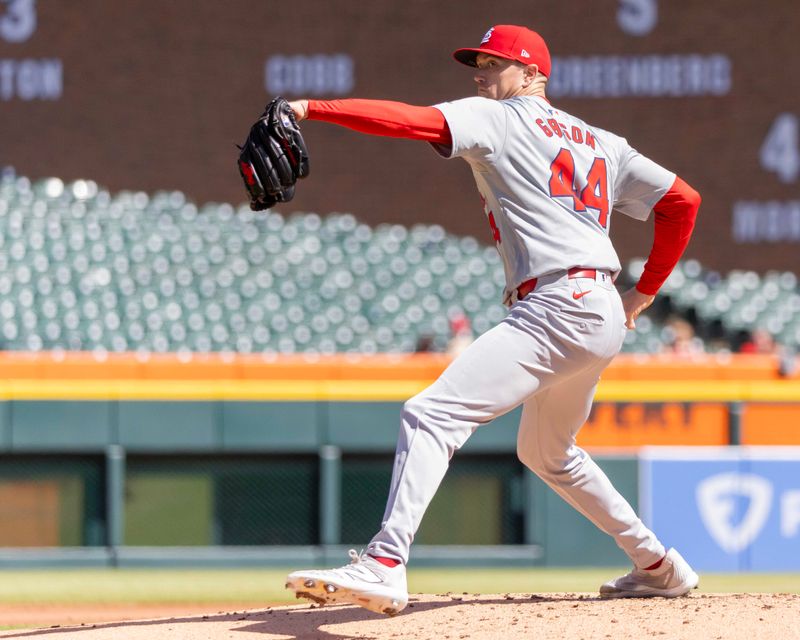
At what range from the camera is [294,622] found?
3584 mm

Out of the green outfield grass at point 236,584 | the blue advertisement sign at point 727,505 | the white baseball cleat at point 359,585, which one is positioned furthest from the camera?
the blue advertisement sign at point 727,505

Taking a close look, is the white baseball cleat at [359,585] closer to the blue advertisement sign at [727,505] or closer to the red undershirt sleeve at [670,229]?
the red undershirt sleeve at [670,229]

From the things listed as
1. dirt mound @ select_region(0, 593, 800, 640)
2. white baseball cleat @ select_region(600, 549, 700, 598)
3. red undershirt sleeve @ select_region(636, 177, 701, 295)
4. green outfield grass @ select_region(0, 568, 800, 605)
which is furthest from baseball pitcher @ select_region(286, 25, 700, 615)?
green outfield grass @ select_region(0, 568, 800, 605)

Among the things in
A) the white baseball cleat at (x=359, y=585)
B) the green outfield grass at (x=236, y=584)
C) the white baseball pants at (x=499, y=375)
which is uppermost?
the white baseball pants at (x=499, y=375)

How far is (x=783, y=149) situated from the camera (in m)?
13.3

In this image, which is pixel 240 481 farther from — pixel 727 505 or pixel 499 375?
pixel 499 375

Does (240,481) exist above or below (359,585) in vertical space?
below

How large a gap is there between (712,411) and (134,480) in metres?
3.62

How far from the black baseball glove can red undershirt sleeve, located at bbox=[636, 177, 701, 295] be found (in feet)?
3.79

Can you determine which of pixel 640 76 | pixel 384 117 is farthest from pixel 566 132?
pixel 640 76

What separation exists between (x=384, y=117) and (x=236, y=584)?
4.30 meters

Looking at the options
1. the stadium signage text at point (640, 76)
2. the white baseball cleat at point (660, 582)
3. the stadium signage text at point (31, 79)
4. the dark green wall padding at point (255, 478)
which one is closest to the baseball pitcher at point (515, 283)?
the white baseball cleat at point (660, 582)

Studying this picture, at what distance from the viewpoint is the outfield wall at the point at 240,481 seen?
24.0 ft

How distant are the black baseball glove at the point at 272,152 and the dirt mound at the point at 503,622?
1.23 m
